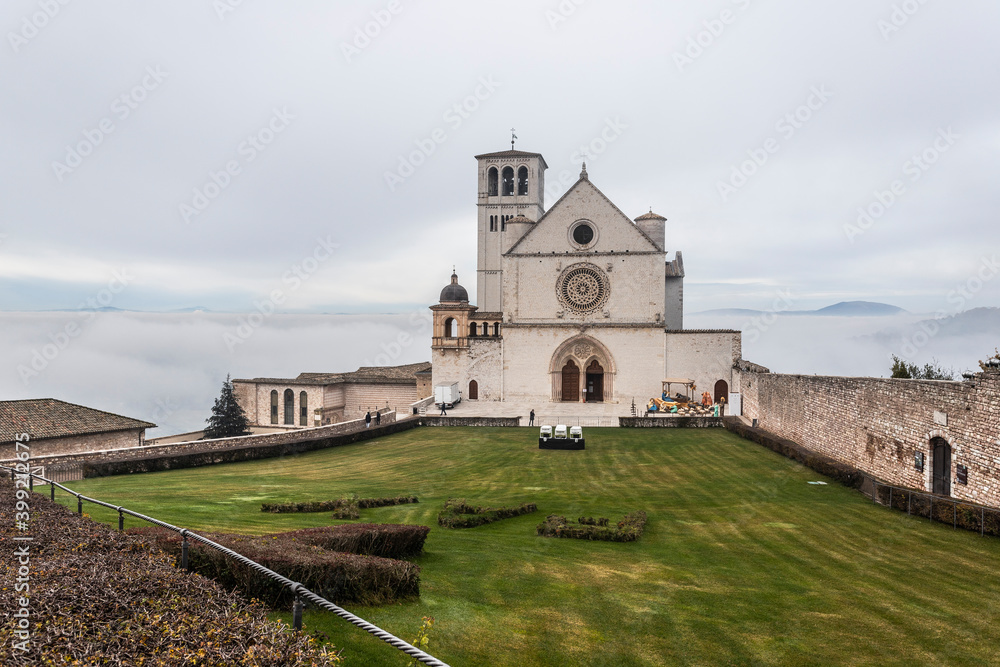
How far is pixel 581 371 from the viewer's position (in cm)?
4462

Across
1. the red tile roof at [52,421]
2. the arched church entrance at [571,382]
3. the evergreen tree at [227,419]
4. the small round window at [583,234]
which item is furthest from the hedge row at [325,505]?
the evergreen tree at [227,419]

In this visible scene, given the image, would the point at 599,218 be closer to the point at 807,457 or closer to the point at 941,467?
the point at 807,457

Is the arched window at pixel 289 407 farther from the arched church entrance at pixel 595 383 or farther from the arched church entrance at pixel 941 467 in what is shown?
the arched church entrance at pixel 941 467

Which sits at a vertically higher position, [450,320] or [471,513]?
[450,320]

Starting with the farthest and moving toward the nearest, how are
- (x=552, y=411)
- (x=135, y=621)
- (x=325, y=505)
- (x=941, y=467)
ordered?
(x=552, y=411), (x=941, y=467), (x=325, y=505), (x=135, y=621)

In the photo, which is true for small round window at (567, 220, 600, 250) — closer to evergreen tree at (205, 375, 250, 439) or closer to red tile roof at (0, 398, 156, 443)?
red tile roof at (0, 398, 156, 443)

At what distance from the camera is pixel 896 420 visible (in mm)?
17891

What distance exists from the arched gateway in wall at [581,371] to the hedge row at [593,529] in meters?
31.0

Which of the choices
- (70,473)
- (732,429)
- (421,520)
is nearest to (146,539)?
A: (421,520)

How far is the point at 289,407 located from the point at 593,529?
4604cm

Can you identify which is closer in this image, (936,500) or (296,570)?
(296,570)

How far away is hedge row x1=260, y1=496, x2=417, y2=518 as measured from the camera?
13617 mm

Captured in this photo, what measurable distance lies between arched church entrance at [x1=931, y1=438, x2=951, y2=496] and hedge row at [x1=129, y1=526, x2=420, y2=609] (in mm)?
14314

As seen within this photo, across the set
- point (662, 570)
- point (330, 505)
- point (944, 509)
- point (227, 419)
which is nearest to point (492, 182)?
point (227, 419)
